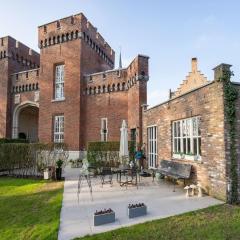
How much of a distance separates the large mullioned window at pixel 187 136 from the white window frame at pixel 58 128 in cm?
1334

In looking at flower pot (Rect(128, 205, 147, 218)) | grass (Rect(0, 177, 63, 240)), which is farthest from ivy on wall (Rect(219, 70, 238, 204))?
grass (Rect(0, 177, 63, 240))

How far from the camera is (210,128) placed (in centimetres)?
848

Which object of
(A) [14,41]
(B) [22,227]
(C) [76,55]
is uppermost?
(A) [14,41]

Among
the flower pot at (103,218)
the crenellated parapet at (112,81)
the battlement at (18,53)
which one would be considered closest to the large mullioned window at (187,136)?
the flower pot at (103,218)

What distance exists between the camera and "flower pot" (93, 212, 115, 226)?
5840mm

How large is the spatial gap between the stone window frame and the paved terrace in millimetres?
12097

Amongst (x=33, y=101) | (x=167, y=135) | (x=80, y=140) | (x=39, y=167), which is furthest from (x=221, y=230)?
(x=33, y=101)

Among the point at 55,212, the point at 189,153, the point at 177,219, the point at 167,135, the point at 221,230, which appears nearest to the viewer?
the point at 221,230

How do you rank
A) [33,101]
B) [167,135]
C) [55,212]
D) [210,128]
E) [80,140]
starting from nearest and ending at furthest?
1. [55,212]
2. [210,128]
3. [167,135]
4. [80,140]
5. [33,101]

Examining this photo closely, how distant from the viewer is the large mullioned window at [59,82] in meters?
23.3

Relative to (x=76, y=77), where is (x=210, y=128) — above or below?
→ below

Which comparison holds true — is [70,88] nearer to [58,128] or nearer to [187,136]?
[58,128]

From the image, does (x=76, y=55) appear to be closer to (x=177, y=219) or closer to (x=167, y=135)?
(x=167, y=135)

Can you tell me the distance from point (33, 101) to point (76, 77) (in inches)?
214
